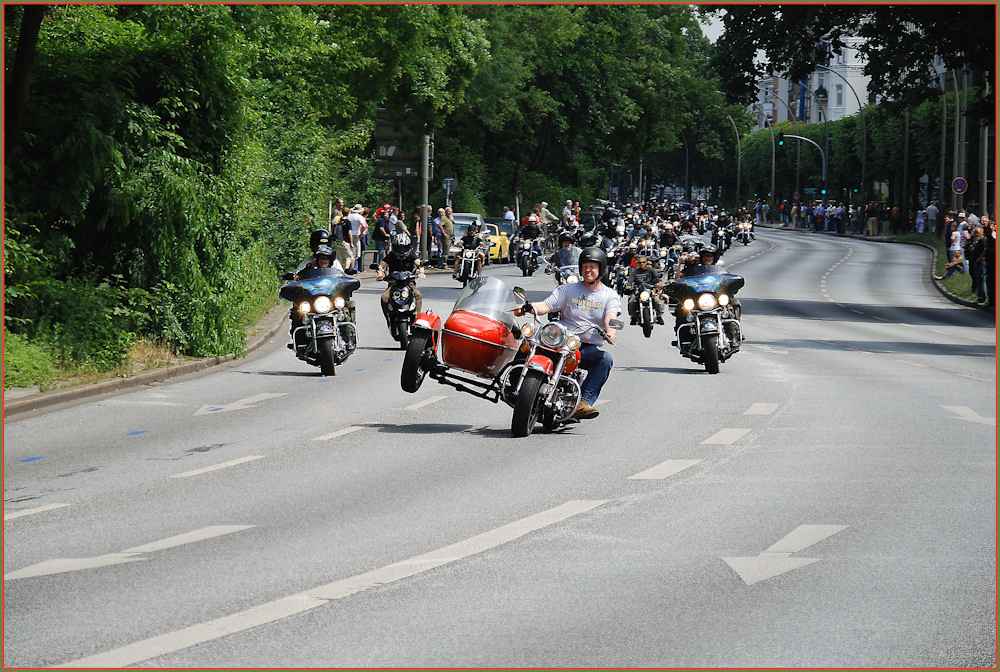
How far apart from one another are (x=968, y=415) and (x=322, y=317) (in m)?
7.03

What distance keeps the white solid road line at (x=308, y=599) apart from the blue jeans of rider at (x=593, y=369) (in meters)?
4.43

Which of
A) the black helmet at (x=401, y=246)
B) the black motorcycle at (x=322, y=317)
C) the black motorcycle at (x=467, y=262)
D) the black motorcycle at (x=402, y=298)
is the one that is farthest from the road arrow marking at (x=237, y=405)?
the black motorcycle at (x=467, y=262)

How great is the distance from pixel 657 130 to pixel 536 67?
26.3 feet

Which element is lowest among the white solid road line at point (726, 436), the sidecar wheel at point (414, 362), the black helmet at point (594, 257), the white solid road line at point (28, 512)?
the white solid road line at point (726, 436)

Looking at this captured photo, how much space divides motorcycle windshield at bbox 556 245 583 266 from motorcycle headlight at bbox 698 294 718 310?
9519 mm

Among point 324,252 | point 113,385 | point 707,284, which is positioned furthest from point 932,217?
point 113,385

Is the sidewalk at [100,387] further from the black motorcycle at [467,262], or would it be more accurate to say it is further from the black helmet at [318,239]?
the black motorcycle at [467,262]

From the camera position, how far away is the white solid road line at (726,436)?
11.5 m

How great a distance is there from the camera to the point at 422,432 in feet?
39.4

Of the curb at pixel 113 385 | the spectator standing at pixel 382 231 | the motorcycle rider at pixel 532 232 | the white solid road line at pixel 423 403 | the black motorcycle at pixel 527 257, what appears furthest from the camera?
the motorcycle rider at pixel 532 232

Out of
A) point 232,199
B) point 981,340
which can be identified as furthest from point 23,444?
point 981,340

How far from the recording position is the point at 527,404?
1152 cm

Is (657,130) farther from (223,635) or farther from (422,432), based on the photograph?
(223,635)

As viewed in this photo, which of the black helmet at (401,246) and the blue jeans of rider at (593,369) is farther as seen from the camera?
the black helmet at (401,246)
